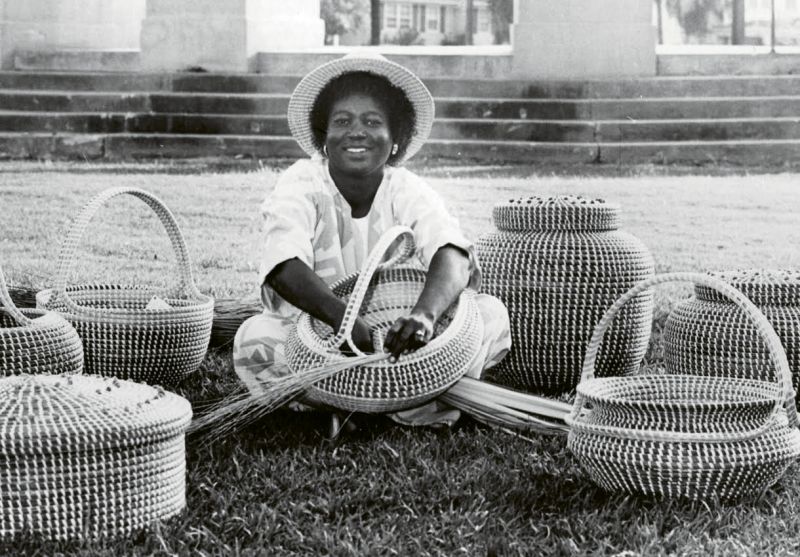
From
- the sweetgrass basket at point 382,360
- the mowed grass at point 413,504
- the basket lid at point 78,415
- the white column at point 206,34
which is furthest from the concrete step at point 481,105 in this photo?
the basket lid at point 78,415

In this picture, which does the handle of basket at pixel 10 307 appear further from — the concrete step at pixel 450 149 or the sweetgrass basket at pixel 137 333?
the concrete step at pixel 450 149

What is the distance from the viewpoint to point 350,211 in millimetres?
4520

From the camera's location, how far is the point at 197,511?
3.22 m

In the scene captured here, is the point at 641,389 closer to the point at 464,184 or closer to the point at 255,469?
the point at 255,469

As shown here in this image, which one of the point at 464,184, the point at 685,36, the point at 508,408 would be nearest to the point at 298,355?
the point at 508,408

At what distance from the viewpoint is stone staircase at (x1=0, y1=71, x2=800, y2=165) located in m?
12.4

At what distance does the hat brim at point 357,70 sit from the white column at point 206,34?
380 inches

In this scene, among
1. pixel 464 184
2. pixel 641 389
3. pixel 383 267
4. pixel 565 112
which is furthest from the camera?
pixel 565 112

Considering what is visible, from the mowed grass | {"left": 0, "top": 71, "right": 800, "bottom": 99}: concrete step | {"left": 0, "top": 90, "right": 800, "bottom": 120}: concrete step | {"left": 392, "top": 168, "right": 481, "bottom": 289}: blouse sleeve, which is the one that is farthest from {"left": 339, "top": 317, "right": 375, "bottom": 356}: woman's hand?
{"left": 0, "top": 71, "right": 800, "bottom": 99}: concrete step

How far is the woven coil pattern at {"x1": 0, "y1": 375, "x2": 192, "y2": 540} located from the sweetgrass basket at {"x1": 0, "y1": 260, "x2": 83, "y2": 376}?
2.09ft

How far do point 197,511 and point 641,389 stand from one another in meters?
1.45

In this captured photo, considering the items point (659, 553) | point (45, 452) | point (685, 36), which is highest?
point (685, 36)

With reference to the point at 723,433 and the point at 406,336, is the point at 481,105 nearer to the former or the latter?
the point at 406,336

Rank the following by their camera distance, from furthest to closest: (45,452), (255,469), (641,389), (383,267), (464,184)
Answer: (464,184)
(383,267)
(641,389)
(255,469)
(45,452)
